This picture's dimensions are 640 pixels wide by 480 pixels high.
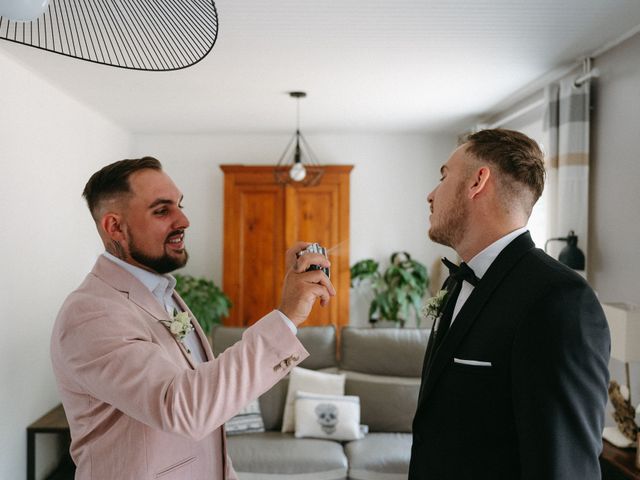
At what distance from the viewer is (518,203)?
4.58 ft

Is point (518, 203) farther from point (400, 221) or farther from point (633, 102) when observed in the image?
point (400, 221)

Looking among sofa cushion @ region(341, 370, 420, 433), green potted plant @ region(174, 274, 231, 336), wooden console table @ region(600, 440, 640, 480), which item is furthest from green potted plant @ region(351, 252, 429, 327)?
wooden console table @ region(600, 440, 640, 480)

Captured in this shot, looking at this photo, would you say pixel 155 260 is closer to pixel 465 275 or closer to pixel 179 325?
pixel 179 325

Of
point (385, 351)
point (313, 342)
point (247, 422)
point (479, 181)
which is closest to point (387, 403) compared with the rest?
point (385, 351)

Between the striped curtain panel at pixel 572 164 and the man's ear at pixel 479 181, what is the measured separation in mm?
2103

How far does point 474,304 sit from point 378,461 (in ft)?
7.71

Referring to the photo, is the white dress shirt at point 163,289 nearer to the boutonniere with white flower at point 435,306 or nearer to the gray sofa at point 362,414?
the boutonniere with white flower at point 435,306

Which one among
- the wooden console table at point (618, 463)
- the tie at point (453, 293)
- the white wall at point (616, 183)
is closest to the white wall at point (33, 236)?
the tie at point (453, 293)

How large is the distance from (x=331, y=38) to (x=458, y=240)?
1.82 meters

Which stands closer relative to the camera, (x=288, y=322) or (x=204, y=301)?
(x=288, y=322)

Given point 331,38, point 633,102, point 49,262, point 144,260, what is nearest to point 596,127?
point 633,102

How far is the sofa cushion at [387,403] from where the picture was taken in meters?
3.78

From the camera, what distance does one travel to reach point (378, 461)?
333cm

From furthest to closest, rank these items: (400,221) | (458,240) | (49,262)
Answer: (400,221) → (49,262) → (458,240)
